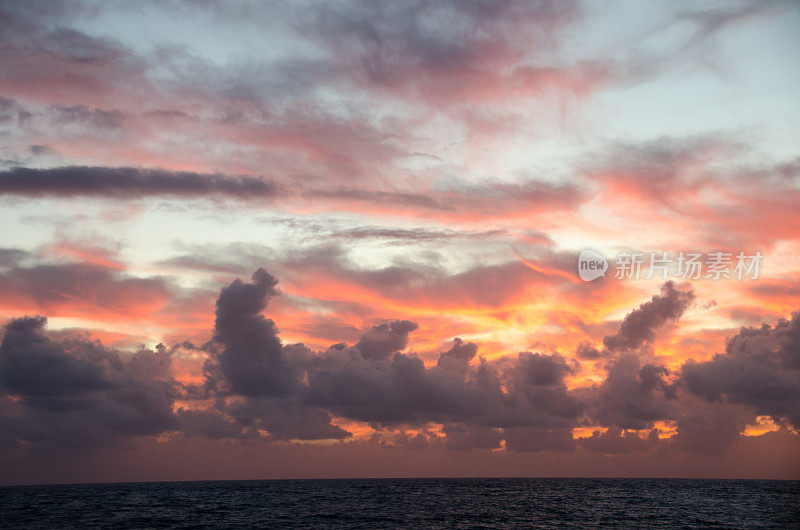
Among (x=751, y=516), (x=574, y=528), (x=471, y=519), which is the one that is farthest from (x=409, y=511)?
(x=751, y=516)

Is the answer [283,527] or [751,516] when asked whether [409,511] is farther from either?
[751,516]

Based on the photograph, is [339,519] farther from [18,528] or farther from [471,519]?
[18,528]

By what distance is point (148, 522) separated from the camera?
412 ft

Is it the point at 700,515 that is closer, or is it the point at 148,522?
the point at 148,522

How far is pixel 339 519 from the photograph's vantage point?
124m

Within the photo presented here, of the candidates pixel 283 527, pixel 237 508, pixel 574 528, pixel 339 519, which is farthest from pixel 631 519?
pixel 237 508

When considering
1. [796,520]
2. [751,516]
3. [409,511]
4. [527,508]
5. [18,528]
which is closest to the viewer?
[18,528]

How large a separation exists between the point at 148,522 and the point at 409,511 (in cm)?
5991

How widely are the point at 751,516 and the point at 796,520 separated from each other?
1338 cm

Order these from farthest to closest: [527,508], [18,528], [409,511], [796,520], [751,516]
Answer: [527,508]
[409,511]
[751,516]
[796,520]
[18,528]

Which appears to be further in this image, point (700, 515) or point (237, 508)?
point (237, 508)

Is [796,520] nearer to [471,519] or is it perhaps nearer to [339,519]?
[471,519]

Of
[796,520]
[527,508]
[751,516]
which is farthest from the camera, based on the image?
[527,508]

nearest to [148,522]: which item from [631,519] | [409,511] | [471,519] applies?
[409,511]
